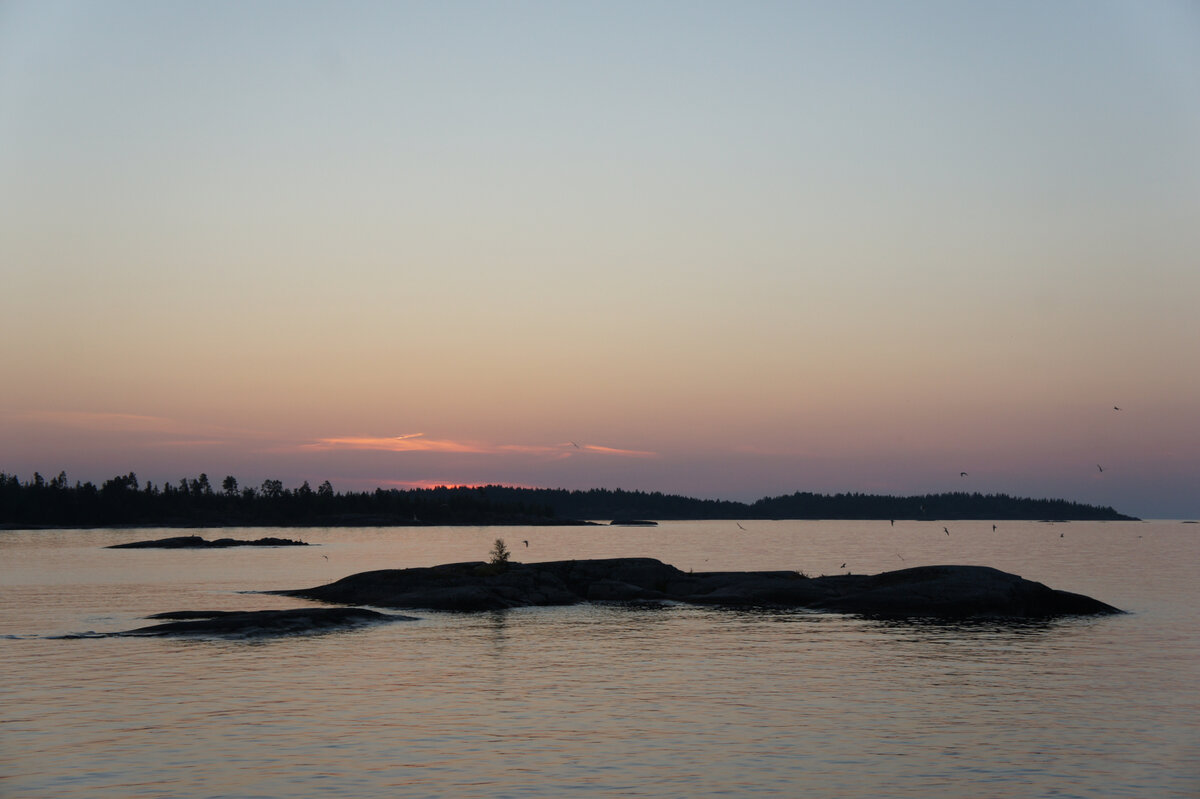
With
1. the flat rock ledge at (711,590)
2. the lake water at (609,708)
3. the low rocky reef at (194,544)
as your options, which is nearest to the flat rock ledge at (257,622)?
the lake water at (609,708)

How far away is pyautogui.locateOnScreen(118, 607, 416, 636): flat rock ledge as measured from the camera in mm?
50469

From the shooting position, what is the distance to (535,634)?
2056 inches

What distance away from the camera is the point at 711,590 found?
69812mm

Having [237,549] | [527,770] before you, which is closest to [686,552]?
[237,549]

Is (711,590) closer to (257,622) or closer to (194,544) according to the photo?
(257,622)

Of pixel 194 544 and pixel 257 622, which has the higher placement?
pixel 257 622

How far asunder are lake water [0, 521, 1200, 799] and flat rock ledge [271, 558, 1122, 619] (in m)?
3.31

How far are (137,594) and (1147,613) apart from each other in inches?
2599

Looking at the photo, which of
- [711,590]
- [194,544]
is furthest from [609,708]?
[194,544]

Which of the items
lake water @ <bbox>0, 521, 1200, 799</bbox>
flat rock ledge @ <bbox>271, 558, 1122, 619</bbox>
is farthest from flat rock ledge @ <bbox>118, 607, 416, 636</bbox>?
flat rock ledge @ <bbox>271, 558, 1122, 619</bbox>

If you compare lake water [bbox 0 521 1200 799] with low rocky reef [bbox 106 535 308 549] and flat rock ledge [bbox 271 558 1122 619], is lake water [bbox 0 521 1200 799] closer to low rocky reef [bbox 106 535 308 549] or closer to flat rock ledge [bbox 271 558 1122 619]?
flat rock ledge [bbox 271 558 1122 619]

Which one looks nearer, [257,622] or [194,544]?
[257,622]

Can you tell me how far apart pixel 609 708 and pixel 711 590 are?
37.4 meters

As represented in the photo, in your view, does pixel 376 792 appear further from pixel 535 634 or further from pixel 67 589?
pixel 67 589
